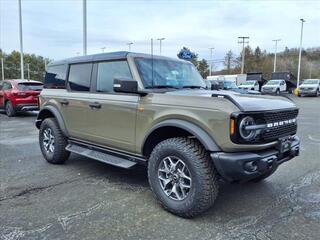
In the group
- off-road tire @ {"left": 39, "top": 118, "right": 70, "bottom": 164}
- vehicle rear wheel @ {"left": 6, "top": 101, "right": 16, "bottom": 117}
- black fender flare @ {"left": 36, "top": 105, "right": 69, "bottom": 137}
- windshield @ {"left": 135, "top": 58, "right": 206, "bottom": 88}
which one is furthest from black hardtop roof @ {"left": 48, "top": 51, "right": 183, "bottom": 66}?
vehicle rear wheel @ {"left": 6, "top": 101, "right": 16, "bottom": 117}

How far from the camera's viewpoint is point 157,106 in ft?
13.0

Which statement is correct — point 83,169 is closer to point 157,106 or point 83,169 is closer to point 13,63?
point 157,106

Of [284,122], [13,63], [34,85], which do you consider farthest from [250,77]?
[13,63]

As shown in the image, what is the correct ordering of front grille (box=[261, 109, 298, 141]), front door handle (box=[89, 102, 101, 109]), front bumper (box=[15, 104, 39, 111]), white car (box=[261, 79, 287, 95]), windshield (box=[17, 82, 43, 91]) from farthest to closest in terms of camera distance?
white car (box=[261, 79, 287, 95]) → windshield (box=[17, 82, 43, 91]) → front bumper (box=[15, 104, 39, 111]) → front door handle (box=[89, 102, 101, 109]) → front grille (box=[261, 109, 298, 141])

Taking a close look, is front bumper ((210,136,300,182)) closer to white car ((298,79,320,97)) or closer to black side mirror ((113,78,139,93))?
black side mirror ((113,78,139,93))

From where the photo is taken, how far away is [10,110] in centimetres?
1400

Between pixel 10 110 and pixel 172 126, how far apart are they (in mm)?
12190

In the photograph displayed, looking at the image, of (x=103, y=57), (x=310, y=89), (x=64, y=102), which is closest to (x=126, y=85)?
(x=103, y=57)

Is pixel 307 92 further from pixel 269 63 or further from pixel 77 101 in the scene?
pixel 269 63

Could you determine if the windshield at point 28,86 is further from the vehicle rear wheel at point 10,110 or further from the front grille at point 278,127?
the front grille at point 278,127

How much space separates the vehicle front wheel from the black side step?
0.52 metres

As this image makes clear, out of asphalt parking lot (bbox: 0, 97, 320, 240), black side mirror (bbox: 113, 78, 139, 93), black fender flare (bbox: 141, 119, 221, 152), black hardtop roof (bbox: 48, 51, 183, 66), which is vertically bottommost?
asphalt parking lot (bbox: 0, 97, 320, 240)

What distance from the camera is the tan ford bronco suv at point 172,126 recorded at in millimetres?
3352

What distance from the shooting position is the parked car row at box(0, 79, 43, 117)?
44.7 feet
